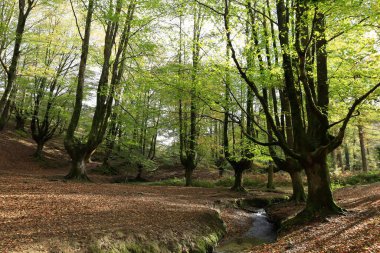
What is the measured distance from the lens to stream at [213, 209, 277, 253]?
25.8 ft

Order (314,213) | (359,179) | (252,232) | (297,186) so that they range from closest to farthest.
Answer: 1. (314,213)
2. (252,232)
3. (297,186)
4. (359,179)

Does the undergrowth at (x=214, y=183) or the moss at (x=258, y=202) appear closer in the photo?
the moss at (x=258, y=202)

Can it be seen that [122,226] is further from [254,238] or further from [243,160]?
[243,160]

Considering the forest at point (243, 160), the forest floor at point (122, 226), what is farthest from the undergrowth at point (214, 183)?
the forest floor at point (122, 226)

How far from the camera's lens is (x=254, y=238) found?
9.05 metres

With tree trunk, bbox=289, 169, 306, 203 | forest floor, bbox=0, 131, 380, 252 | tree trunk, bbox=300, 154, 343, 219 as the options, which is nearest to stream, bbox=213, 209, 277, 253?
forest floor, bbox=0, 131, 380, 252

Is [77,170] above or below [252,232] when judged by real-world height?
above

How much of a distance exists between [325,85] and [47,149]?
84.5 ft

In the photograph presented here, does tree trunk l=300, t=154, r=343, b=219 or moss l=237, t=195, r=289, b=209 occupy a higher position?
tree trunk l=300, t=154, r=343, b=219

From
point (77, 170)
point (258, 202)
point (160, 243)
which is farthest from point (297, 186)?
point (77, 170)

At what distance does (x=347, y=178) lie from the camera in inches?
973

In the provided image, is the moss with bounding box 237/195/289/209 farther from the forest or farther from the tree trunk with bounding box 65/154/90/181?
the tree trunk with bounding box 65/154/90/181

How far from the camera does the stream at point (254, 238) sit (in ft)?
25.8

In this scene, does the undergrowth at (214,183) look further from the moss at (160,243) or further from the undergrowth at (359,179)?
the moss at (160,243)
